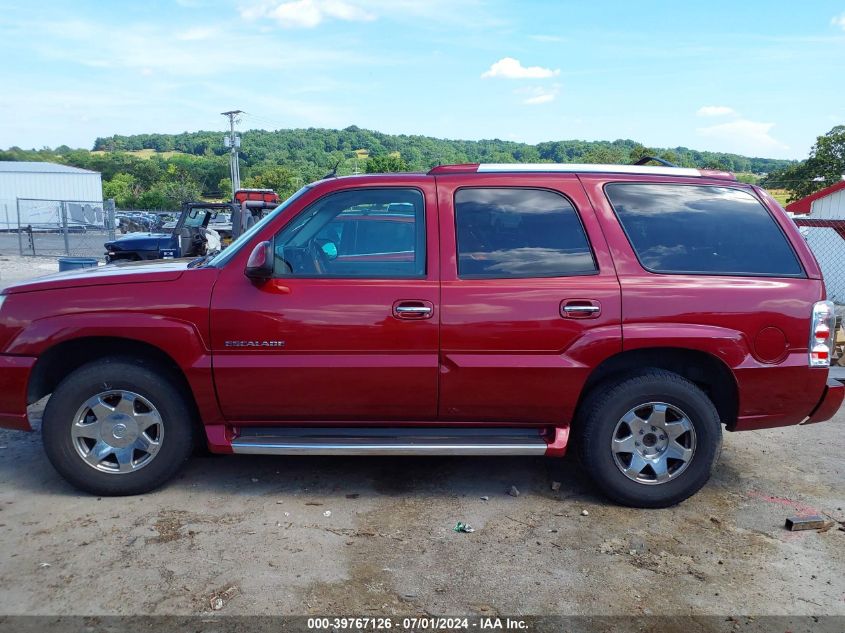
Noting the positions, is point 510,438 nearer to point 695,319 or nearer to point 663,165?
point 695,319

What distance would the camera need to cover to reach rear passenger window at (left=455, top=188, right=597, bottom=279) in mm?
4086

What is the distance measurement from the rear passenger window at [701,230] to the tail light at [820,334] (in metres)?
0.25

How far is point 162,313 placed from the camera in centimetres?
402

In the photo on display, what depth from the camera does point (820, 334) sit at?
4070mm

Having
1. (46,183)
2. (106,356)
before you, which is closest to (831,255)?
(106,356)

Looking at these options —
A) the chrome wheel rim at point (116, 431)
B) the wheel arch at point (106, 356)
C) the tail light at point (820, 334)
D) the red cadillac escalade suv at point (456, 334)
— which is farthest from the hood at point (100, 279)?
the tail light at point (820, 334)

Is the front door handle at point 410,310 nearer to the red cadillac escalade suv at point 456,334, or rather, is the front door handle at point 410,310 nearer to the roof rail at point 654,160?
the red cadillac escalade suv at point 456,334

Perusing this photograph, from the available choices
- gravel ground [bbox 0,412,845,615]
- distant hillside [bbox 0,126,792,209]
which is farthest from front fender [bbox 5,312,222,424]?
distant hillside [bbox 0,126,792,209]

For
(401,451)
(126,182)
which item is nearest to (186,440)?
(401,451)

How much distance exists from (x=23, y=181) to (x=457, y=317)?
57.2 meters

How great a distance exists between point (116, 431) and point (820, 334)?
4202 millimetres

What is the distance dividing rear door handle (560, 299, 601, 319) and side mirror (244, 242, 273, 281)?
5.53 ft

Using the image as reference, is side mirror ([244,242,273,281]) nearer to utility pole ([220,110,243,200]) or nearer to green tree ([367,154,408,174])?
green tree ([367,154,408,174])

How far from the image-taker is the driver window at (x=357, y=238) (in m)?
4.10
